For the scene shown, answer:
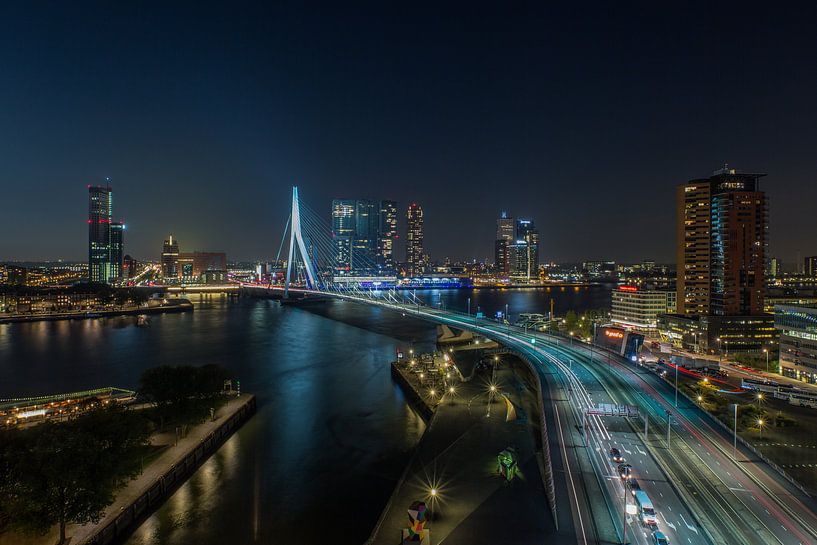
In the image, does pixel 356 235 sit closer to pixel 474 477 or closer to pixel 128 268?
pixel 128 268

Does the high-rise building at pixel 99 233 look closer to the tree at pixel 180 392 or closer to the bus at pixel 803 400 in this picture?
the tree at pixel 180 392

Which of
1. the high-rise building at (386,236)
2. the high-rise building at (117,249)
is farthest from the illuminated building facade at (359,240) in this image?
the high-rise building at (117,249)

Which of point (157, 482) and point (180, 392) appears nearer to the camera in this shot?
point (157, 482)

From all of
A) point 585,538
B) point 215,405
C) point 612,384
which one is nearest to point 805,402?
A: point 612,384

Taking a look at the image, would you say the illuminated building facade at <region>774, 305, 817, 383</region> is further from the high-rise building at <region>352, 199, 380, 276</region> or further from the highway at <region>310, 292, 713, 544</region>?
the high-rise building at <region>352, 199, 380, 276</region>

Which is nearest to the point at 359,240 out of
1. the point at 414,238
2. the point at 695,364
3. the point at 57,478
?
the point at 414,238

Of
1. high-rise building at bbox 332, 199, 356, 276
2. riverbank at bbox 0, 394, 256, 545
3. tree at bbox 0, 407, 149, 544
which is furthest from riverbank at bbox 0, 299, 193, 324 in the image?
high-rise building at bbox 332, 199, 356, 276
